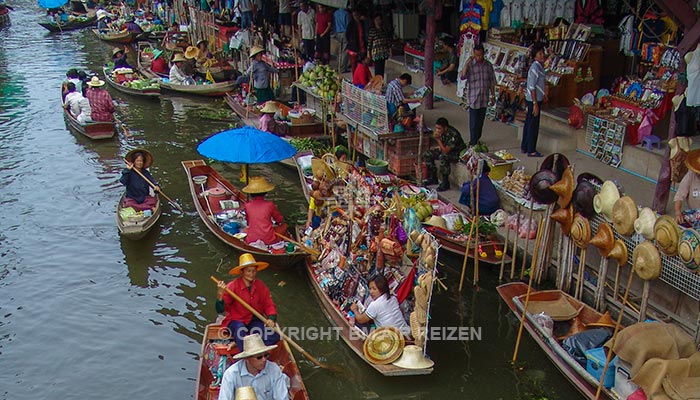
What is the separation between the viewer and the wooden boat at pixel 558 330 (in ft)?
23.1

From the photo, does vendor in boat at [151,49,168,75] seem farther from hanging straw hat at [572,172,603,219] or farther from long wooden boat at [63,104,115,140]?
hanging straw hat at [572,172,603,219]

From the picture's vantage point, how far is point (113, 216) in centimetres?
1220

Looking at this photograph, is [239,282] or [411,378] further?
[411,378]

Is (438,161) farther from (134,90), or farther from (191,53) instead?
(191,53)

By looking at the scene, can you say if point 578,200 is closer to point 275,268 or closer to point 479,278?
point 479,278

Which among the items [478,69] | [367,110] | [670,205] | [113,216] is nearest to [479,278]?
[670,205]

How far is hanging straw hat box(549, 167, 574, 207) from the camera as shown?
27.5ft

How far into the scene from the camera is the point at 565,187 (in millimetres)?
8414

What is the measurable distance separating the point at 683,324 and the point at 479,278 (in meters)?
2.87

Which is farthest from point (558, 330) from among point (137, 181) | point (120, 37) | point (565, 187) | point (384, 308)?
point (120, 37)

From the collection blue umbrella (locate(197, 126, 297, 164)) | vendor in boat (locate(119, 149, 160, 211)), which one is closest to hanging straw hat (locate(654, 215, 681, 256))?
blue umbrella (locate(197, 126, 297, 164))

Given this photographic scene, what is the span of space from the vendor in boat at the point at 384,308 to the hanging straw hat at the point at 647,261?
2.57 meters

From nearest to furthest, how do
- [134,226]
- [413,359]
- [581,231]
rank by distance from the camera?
[413,359], [581,231], [134,226]

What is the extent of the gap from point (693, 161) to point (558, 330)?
252cm
